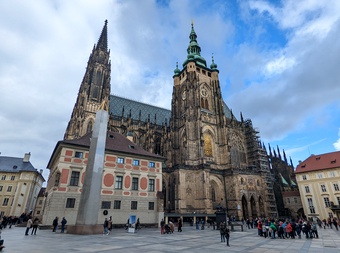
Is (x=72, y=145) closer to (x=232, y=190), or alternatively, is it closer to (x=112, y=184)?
(x=112, y=184)

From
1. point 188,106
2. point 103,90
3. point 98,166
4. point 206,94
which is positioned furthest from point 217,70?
point 98,166

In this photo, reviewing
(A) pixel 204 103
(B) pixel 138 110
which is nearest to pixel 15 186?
(B) pixel 138 110

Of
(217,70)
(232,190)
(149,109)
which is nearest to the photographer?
(232,190)

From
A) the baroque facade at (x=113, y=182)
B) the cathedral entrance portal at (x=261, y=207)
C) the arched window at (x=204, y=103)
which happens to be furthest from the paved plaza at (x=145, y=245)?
the arched window at (x=204, y=103)

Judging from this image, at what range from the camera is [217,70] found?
55062 millimetres

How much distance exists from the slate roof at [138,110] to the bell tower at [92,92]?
6979 millimetres

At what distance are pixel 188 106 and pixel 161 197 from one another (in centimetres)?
2426

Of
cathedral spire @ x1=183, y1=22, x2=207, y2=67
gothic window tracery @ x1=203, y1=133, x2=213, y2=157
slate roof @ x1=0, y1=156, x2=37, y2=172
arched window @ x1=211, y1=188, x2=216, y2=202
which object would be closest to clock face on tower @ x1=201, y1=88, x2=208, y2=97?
cathedral spire @ x1=183, y1=22, x2=207, y2=67

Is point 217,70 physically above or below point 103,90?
above

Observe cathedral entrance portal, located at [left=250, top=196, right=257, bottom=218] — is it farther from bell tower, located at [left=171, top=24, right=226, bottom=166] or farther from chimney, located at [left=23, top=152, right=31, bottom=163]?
chimney, located at [left=23, top=152, right=31, bottom=163]

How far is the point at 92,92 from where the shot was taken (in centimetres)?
4606

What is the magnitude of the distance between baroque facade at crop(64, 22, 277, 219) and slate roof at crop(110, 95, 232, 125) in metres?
0.49

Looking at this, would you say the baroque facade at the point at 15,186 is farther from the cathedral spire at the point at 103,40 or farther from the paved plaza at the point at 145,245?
the paved plaza at the point at 145,245

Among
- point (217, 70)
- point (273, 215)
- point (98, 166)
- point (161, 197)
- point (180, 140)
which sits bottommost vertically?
point (273, 215)
